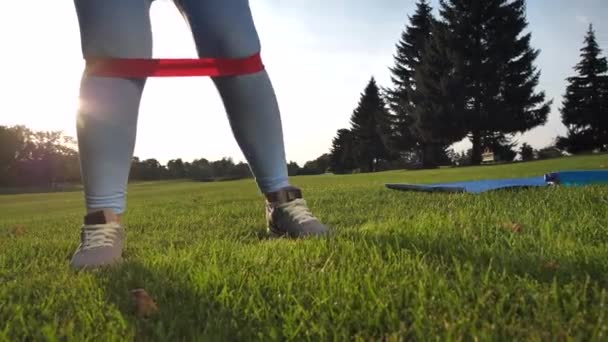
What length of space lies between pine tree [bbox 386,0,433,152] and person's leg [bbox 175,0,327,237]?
36565 mm

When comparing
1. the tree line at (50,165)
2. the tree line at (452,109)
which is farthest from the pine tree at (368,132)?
the tree line at (50,165)

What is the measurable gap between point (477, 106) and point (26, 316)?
3315cm

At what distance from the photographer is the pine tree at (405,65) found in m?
38.2

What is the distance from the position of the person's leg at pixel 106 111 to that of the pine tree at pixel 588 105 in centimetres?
4115

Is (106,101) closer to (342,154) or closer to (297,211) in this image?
(297,211)

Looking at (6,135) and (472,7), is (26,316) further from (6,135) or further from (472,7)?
(6,135)

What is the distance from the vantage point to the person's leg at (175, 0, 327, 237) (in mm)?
2008

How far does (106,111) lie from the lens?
6.22ft

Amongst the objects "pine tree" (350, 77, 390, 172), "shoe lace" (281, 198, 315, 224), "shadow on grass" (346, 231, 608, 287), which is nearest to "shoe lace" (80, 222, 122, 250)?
"shoe lace" (281, 198, 315, 224)

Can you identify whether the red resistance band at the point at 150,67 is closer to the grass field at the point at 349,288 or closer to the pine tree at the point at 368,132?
the grass field at the point at 349,288

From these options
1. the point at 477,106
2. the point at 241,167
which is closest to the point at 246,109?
the point at 477,106

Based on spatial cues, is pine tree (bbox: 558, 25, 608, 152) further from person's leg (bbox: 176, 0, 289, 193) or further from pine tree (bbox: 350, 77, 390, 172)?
person's leg (bbox: 176, 0, 289, 193)

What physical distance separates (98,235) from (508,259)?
1.29 m

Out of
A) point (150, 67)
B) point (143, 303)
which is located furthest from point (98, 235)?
point (143, 303)
